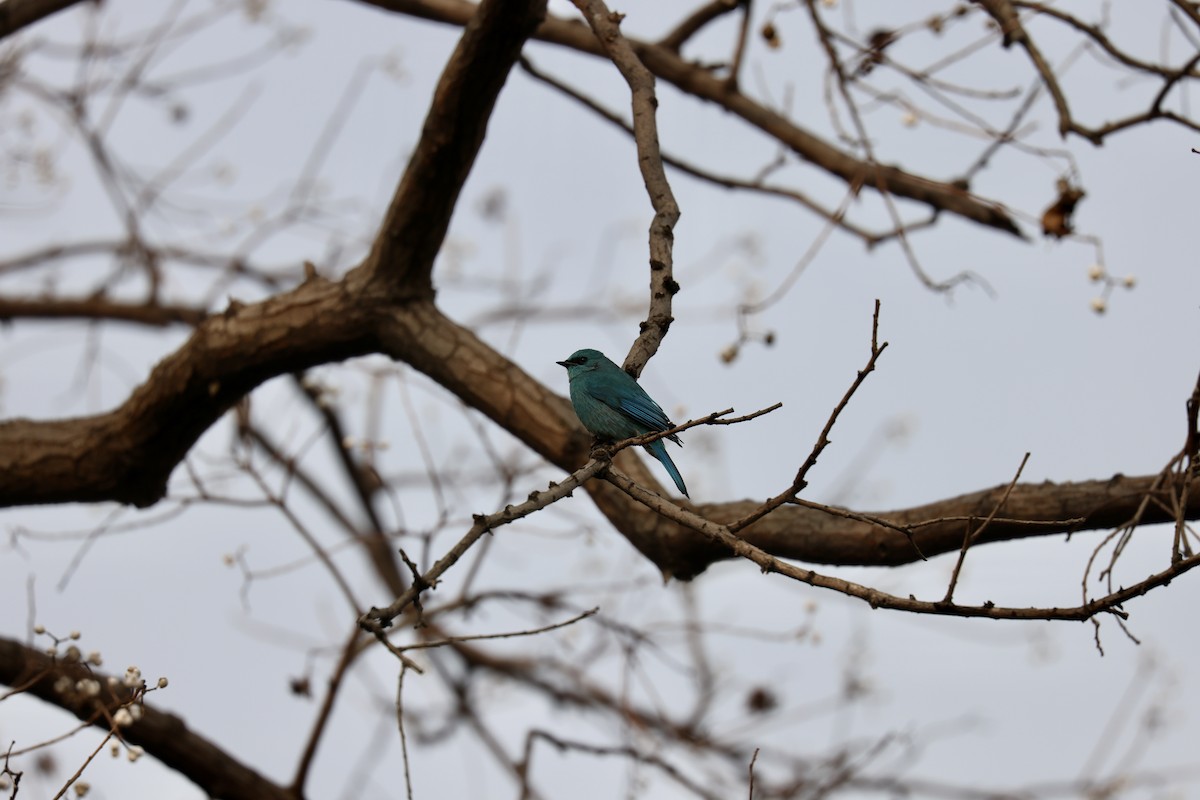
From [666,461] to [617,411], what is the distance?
0.24 m

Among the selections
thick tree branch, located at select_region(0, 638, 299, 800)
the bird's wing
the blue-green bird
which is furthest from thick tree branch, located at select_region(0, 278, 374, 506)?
the bird's wing

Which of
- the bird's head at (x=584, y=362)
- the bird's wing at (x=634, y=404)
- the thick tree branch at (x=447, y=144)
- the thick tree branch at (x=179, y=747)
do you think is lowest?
the thick tree branch at (x=179, y=747)

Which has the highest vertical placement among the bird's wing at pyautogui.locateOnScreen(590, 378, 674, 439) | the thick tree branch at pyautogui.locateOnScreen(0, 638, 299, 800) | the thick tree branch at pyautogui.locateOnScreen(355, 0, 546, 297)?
the thick tree branch at pyautogui.locateOnScreen(355, 0, 546, 297)

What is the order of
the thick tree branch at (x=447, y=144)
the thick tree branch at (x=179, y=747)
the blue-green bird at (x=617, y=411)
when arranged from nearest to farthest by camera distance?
the blue-green bird at (x=617, y=411)
the thick tree branch at (x=447, y=144)
the thick tree branch at (x=179, y=747)

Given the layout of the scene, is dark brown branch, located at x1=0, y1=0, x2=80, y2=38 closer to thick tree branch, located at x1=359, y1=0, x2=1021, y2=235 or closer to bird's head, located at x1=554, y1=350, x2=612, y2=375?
thick tree branch, located at x1=359, y1=0, x2=1021, y2=235

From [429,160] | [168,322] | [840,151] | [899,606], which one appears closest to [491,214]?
[168,322]

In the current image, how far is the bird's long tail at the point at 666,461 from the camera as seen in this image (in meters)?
3.81

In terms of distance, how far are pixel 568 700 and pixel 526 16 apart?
453 centimetres

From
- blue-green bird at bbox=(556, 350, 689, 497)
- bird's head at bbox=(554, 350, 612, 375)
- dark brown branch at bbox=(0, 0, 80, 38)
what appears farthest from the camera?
dark brown branch at bbox=(0, 0, 80, 38)

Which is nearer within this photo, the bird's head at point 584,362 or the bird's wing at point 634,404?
the bird's wing at point 634,404

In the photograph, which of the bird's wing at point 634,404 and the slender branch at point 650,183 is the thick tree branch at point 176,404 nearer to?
the bird's wing at point 634,404

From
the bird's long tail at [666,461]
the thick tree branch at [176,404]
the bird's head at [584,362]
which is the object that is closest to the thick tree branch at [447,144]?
the thick tree branch at [176,404]

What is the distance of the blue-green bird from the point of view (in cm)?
392

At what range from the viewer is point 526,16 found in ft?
14.0
